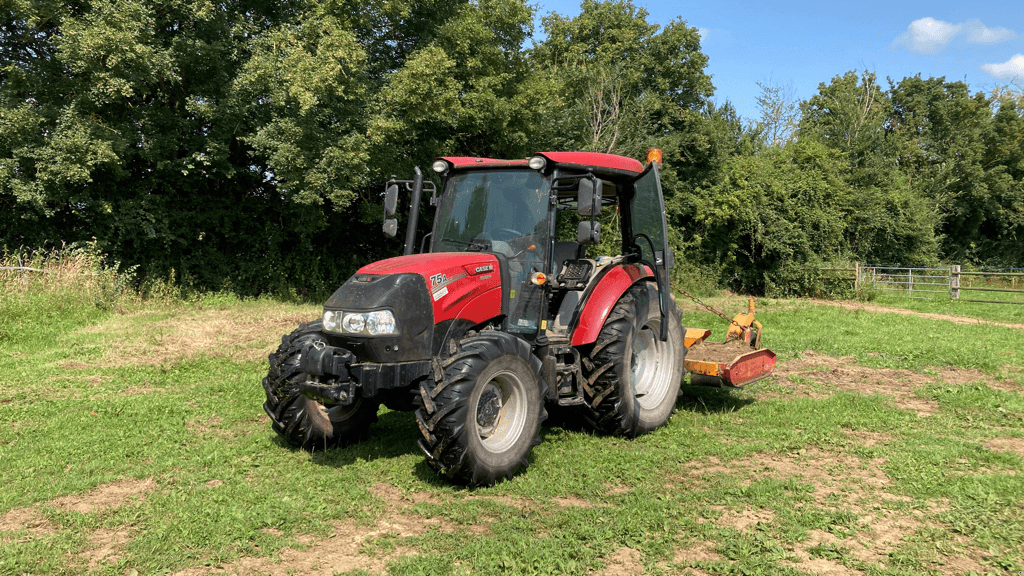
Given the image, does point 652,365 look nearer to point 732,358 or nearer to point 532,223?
point 732,358

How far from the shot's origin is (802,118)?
125ft

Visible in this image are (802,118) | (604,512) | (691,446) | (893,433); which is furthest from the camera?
(802,118)

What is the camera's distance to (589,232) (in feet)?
17.5

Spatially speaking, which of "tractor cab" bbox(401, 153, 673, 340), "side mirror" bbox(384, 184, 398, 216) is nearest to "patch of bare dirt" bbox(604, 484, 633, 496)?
"tractor cab" bbox(401, 153, 673, 340)

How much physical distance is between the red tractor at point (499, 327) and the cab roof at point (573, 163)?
0.05 feet

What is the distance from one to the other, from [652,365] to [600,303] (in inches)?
47.5

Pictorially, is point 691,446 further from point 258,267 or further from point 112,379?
point 258,267

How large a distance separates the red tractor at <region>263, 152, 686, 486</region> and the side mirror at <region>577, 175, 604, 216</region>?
0.01 meters

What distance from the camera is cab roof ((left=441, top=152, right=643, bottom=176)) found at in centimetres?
556

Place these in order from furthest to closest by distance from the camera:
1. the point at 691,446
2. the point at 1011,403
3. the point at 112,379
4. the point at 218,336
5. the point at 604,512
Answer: the point at 218,336 < the point at 112,379 < the point at 1011,403 < the point at 691,446 < the point at 604,512

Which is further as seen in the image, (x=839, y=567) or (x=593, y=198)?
(x=593, y=198)

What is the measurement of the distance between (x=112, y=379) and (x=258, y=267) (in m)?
8.98

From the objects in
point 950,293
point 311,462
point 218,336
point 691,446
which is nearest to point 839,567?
point 691,446

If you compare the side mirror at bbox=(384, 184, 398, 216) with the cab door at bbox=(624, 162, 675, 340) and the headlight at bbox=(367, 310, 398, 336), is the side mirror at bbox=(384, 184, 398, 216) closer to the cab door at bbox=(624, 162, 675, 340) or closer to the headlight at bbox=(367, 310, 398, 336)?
the headlight at bbox=(367, 310, 398, 336)
